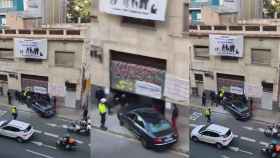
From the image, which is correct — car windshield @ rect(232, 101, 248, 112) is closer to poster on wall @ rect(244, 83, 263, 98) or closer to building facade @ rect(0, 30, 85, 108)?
poster on wall @ rect(244, 83, 263, 98)

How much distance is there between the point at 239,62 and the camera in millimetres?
2525

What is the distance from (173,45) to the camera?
270cm

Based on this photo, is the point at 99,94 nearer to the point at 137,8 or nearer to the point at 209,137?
the point at 137,8

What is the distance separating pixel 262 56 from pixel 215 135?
604 mm

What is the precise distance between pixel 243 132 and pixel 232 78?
0.34m

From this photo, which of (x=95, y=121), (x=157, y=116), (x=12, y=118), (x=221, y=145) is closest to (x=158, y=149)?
(x=157, y=116)

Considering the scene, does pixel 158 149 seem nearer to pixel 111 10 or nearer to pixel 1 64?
pixel 111 10

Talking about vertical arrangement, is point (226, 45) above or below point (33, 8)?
below

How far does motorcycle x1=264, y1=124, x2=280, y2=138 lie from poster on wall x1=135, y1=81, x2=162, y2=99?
2.30 ft

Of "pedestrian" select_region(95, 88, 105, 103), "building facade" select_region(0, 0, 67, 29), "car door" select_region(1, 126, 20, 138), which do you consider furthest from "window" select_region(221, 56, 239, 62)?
"car door" select_region(1, 126, 20, 138)

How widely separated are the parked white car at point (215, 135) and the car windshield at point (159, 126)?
0.19 m

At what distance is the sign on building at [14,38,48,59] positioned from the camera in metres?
3.21

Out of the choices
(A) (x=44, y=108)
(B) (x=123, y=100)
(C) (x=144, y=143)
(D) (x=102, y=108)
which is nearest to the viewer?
(C) (x=144, y=143)

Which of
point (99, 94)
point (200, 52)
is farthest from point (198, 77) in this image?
point (99, 94)
